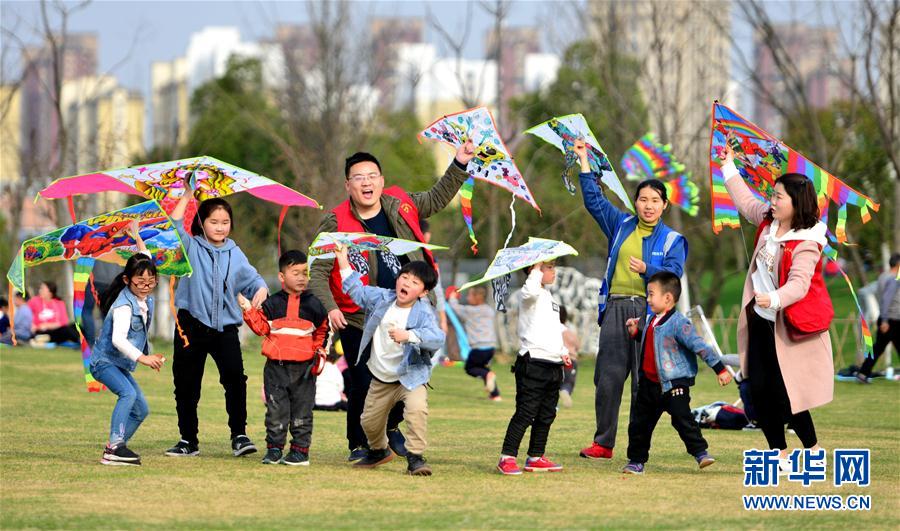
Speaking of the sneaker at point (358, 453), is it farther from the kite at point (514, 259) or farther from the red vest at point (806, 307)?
the red vest at point (806, 307)

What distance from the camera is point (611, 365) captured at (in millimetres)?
9508

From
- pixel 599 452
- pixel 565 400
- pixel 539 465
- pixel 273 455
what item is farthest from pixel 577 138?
pixel 565 400

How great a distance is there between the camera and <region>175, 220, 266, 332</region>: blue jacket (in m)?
9.21

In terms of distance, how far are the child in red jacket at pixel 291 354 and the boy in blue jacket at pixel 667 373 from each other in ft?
6.83

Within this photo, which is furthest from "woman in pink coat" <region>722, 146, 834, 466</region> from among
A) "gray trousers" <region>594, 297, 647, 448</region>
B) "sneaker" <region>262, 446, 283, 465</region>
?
"sneaker" <region>262, 446, 283, 465</region>

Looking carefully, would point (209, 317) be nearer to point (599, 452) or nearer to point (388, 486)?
point (388, 486)

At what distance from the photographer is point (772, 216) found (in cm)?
856

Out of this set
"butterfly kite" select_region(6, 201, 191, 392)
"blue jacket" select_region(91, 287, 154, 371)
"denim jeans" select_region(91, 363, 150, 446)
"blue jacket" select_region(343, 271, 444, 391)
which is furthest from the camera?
"butterfly kite" select_region(6, 201, 191, 392)

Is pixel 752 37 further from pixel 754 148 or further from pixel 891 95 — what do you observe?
pixel 754 148

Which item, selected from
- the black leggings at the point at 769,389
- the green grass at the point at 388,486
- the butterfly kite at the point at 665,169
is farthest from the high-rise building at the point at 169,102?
the black leggings at the point at 769,389

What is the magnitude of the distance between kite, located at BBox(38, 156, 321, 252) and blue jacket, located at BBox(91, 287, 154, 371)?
66cm

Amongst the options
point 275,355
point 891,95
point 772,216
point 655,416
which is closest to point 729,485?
point 655,416

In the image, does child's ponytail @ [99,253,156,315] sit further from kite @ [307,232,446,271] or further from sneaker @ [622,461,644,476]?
sneaker @ [622,461,644,476]

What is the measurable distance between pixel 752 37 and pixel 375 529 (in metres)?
19.4
